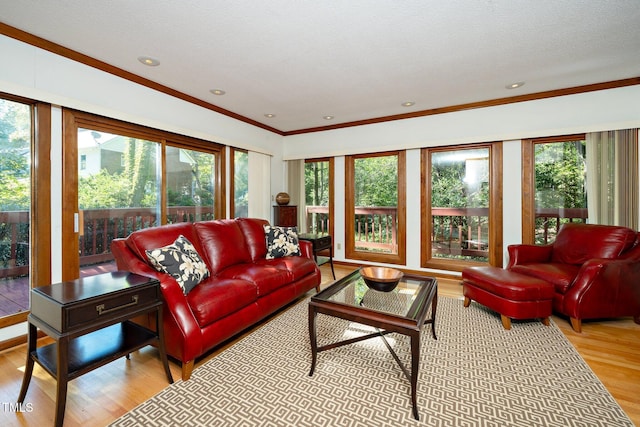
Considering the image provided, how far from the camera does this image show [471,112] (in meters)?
3.92

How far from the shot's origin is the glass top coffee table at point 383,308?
5.07ft

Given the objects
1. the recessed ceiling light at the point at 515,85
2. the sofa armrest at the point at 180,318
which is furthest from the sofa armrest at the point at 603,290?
the sofa armrest at the point at 180,318

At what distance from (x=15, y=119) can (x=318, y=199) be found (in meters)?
3.89

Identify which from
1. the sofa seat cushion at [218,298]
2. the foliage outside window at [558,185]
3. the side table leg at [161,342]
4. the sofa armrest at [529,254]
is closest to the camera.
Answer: the side table leg at [161,342]

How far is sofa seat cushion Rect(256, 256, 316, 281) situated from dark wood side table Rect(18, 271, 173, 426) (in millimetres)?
1261

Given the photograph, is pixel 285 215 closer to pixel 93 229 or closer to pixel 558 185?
pixel 93 229

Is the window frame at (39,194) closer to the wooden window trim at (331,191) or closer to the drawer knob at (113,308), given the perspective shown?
the drawer knob at (113,308)

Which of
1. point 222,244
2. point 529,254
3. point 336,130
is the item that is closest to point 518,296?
point 529,254

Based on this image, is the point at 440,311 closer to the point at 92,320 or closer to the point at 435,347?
the point at 435,347

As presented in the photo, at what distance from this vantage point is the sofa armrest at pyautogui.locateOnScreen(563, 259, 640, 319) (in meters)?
2.40

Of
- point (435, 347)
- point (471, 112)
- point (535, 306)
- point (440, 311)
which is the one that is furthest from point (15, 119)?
point (471, 112)

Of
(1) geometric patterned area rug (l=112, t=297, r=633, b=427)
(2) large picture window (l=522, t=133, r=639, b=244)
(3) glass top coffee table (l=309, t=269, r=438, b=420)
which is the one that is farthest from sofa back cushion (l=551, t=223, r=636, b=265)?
(3) glass top coffee table (l=309, t=269, r=438, b=420)

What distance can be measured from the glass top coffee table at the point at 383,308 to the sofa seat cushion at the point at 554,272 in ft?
4.05

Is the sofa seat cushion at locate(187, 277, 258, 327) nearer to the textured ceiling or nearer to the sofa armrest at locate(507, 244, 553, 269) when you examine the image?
the textured ceiling
